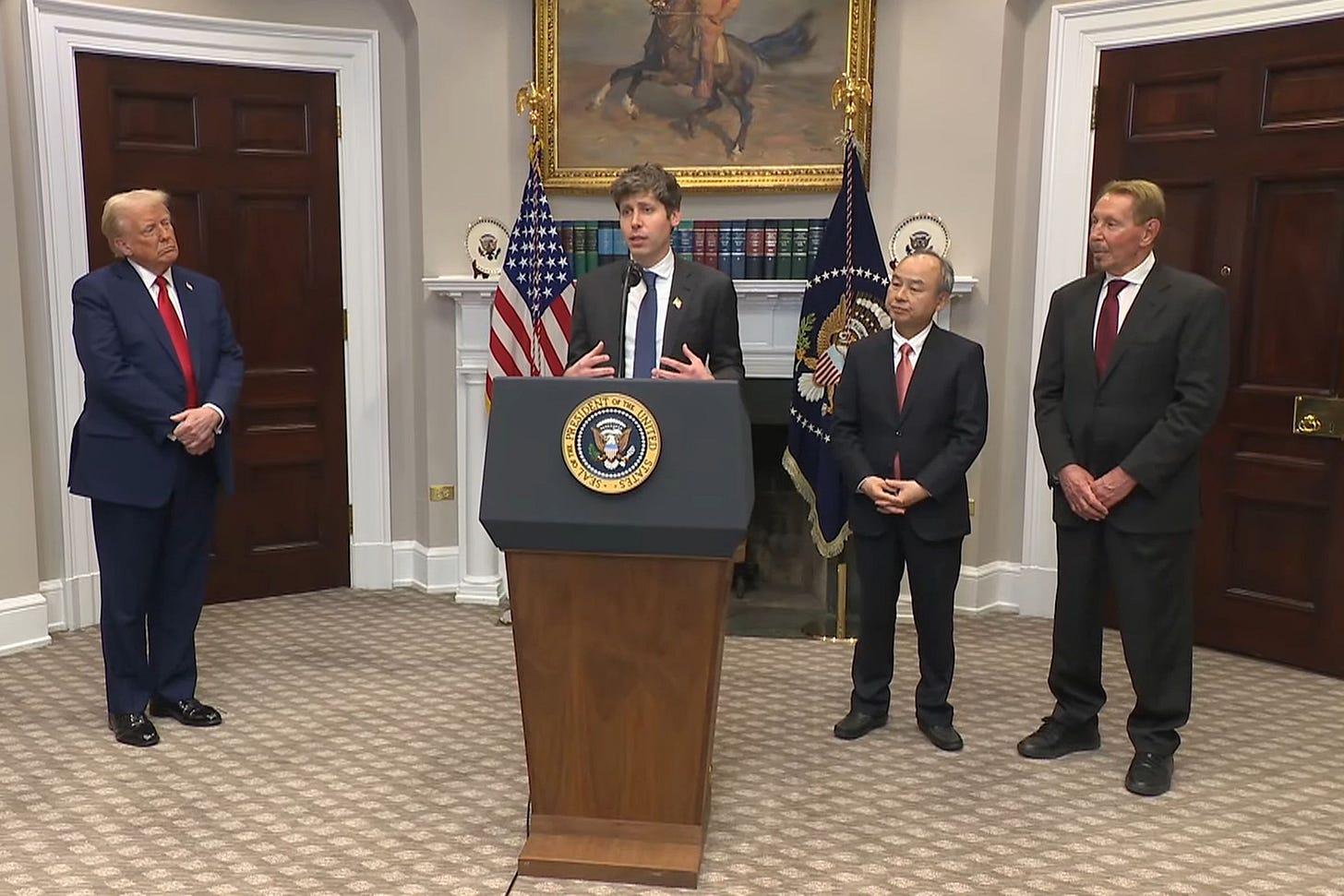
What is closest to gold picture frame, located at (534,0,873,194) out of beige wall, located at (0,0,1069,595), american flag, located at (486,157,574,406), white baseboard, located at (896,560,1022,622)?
beige wall, located at (0,0,1069,595)

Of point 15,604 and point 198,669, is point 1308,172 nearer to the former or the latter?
point 198,669

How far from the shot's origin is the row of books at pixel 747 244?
201 inches

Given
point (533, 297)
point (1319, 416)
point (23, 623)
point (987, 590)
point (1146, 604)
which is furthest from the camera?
point (987, 590)

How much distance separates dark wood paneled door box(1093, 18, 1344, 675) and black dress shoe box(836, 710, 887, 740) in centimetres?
184

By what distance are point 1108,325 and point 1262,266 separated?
5.23 feet

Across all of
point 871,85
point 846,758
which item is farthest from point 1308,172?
point 846,758

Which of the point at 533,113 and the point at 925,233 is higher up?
the point at 533,113

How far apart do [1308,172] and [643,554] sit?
10.7ft

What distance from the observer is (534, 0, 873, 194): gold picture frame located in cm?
502

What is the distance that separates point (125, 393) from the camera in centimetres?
347

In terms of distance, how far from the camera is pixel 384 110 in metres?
5.35

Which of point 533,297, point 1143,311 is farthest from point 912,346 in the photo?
point 533,297

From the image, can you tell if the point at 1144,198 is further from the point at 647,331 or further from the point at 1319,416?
the point at 1319,416

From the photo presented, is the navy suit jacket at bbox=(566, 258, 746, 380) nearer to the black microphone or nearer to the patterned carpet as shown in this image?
the black microphone
